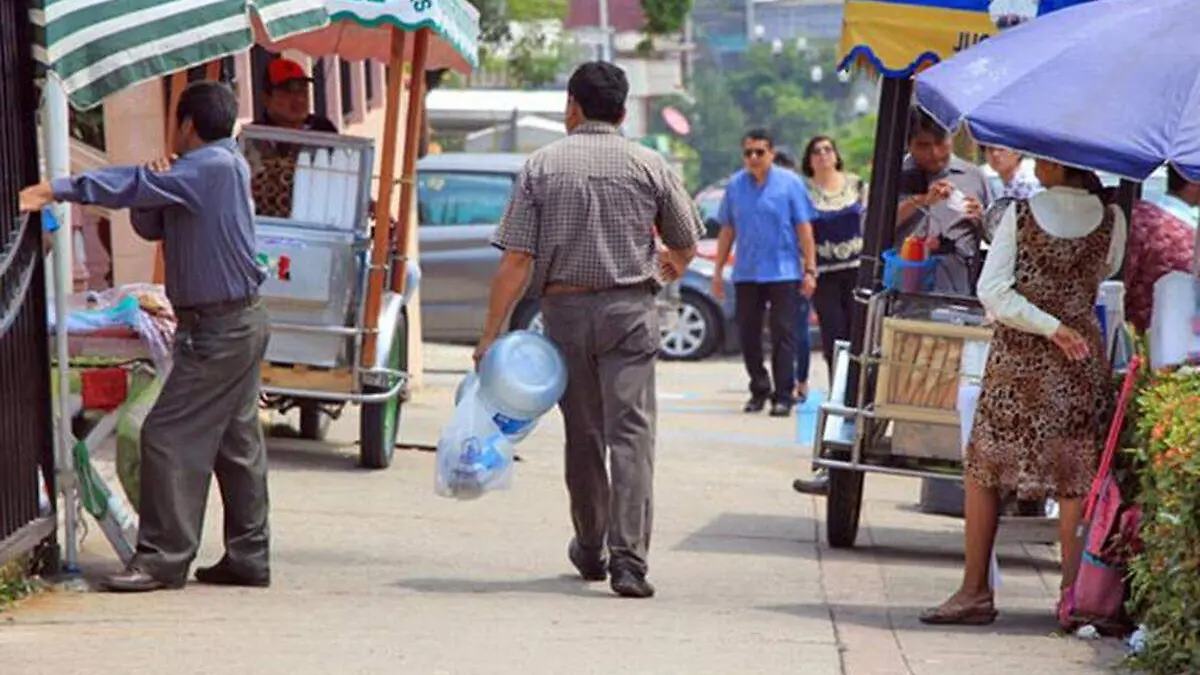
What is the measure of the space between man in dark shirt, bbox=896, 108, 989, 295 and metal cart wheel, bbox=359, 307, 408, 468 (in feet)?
9.19

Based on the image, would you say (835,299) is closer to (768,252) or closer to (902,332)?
(768,252)

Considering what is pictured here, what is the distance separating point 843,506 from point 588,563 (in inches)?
65.0

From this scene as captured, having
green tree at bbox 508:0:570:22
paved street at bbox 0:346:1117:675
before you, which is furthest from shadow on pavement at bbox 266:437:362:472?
green tree at bbox 508:0:570:22

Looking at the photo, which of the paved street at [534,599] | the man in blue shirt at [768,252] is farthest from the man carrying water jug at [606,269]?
the man in blue shirt at [768,252]

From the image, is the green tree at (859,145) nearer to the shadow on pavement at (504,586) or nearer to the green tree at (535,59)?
the green tree at (535,59)

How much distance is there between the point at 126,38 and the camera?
314 inches

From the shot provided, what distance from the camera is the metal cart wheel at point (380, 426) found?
1221 cm

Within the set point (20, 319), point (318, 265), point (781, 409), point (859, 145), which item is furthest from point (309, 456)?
point (859, 145)

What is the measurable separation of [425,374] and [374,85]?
3058 millimetres

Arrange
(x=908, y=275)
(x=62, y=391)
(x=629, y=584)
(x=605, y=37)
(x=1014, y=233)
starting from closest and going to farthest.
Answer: (x=1014, y=233) < (x=62, y=391) < (x=629, y=584) < (x=908, y=275) < (x=605, y=37)

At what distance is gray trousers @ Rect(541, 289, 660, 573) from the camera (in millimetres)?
8828

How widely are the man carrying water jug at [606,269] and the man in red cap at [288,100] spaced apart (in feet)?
11.2

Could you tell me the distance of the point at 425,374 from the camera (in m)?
19.7

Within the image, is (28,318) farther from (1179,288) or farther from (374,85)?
(374,85)
